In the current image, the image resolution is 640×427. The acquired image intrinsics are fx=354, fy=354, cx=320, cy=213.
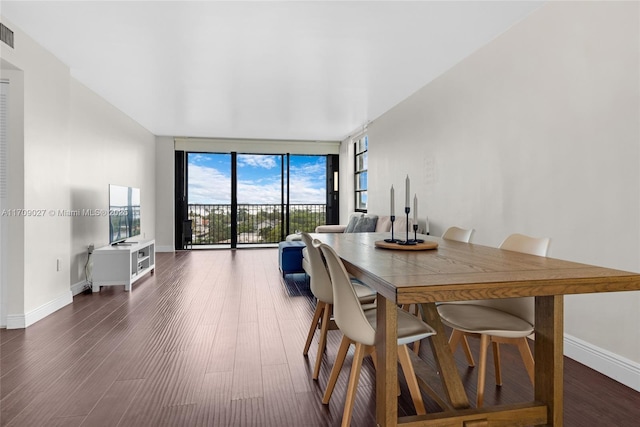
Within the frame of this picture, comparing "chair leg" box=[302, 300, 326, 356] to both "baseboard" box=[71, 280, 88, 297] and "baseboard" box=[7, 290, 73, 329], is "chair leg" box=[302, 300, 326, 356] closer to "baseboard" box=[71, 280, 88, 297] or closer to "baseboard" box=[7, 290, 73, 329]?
"baseboard" box=[7, 290, 73, 329]

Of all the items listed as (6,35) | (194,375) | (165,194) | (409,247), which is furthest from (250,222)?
(409,247)

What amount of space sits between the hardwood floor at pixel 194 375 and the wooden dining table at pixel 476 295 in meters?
0.40

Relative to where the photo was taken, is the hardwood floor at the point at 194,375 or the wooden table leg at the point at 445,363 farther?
the hardwood floor at the point at 194,375

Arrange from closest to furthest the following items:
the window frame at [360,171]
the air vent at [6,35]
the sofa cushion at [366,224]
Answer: the air vent at [6,35] < the sofa cushion at [366,224] < the window frame at [360,171]

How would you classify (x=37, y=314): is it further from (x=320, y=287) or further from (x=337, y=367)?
(x=337, y=367)

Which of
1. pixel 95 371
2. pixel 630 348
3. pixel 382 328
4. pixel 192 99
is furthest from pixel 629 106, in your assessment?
pixel 192 99

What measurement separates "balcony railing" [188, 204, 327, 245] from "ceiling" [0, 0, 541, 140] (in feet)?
12.6

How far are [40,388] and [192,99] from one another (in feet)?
13.0

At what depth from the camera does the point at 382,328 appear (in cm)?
138

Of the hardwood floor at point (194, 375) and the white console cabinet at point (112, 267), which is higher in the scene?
the white console cabinet at point (112, 267)

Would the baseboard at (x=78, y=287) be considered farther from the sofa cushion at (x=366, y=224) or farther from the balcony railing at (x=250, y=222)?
the balcony railing at (x=250, y=222)

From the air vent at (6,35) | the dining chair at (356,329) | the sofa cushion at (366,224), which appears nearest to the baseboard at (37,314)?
the air vent at (6,35)

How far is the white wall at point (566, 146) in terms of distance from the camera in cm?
210

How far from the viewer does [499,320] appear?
5.85 feet
